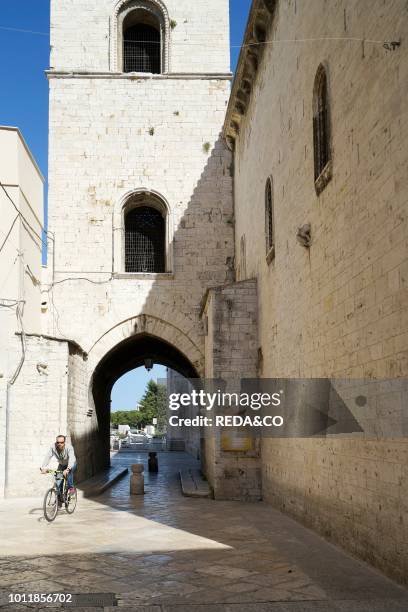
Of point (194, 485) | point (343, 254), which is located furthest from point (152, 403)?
point (343, 254)

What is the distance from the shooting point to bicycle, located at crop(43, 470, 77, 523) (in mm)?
10770

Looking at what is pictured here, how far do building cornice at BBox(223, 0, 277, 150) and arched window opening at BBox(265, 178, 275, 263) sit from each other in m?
2.72

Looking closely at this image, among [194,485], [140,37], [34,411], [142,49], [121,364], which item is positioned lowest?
[194,485]

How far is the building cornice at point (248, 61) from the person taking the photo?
42.3ft

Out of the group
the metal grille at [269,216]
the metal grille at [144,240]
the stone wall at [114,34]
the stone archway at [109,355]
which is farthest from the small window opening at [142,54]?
the metal grille at [269,216]

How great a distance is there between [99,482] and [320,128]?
33.8 ft

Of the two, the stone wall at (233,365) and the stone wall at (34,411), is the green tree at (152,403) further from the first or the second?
the stone wall at (233,365)

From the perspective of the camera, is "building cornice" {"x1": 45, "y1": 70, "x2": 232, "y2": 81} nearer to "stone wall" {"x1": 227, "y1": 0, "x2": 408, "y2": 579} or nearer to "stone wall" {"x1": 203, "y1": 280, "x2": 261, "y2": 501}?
"stone wall" {"x1": 227, "y1": 0, "x2": 408, "y2": 579}

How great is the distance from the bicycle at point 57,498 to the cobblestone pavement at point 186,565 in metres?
0.17

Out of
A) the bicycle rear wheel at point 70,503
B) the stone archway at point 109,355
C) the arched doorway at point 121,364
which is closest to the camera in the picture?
the bicycle rear wheel at point 70,503

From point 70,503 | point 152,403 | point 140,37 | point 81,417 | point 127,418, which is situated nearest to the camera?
point 70,503

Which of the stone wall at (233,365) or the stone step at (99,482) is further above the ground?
the stone wall at (233,365)

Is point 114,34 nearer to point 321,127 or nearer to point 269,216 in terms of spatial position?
point 269,216

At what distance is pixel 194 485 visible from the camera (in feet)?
50.8
